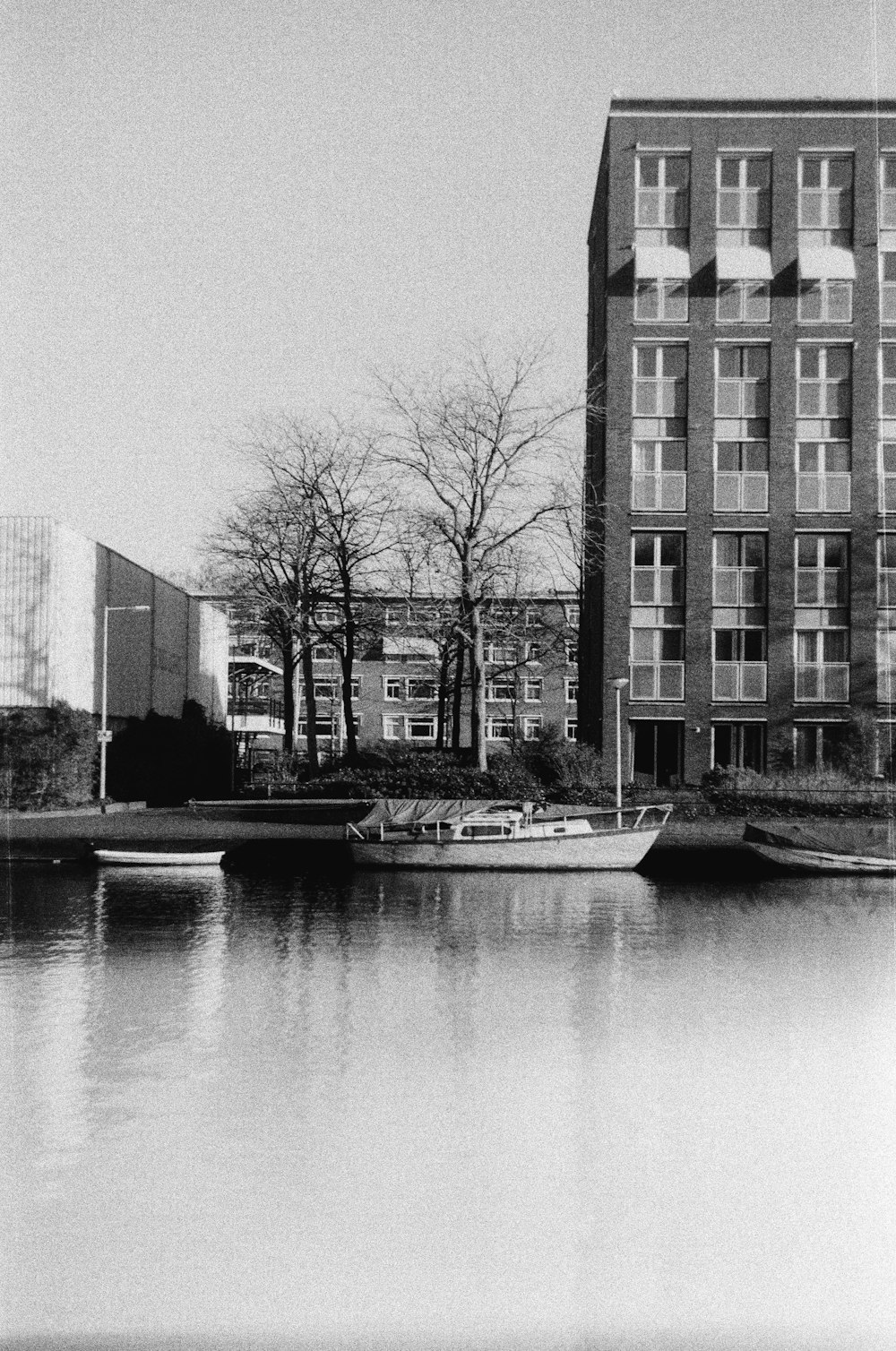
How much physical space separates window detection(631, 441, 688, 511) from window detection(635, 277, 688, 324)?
10.4 ft

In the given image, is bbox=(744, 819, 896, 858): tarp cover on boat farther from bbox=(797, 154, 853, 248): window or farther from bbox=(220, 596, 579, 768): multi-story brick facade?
bbox=(797, 154, 853, 248): window

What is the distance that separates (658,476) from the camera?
1398 inches

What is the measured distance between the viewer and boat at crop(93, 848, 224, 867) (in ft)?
83.7

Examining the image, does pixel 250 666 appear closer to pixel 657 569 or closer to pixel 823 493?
pixel 657 569

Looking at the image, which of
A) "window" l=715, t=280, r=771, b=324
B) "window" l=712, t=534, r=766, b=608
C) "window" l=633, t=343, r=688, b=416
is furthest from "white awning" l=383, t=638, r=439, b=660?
"window" l=715, t=280, r=771, b=324

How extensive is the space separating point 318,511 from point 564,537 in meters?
6.37

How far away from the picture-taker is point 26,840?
92.2ft

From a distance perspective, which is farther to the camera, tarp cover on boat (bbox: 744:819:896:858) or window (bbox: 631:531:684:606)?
window (bbox: 631:531:684:606)

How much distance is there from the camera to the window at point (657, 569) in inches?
1407

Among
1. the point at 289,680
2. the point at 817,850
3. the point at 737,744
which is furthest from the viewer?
the point at 289,680

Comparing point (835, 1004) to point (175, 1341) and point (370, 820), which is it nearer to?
point (175, 1341)

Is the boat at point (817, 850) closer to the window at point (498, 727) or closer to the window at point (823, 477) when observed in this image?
the window at point (823, 477)

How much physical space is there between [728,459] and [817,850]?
13802mm

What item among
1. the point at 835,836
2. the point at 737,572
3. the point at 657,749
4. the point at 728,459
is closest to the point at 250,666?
the point at 657,749
